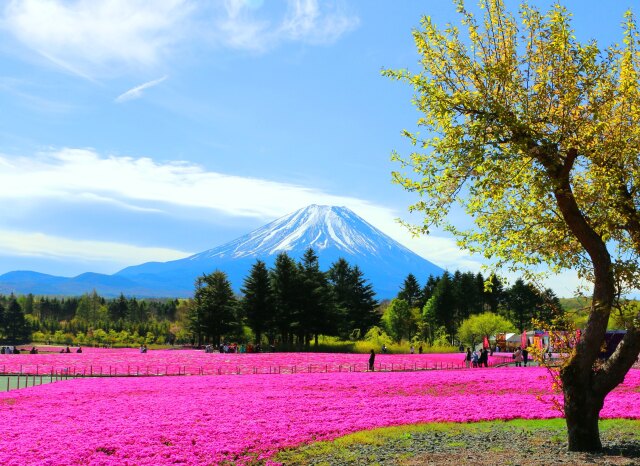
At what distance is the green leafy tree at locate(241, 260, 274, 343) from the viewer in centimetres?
9106

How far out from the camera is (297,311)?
291 feet

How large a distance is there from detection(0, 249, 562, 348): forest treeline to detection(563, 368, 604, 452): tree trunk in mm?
42884

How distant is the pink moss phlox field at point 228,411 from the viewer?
57.2 feet

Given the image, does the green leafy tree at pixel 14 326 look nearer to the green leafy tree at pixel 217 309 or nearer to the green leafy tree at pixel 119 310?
the green leafy tree at pixel 119 310

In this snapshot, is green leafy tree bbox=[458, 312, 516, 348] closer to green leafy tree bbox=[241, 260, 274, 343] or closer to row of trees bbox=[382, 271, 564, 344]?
row of trees bbox=[382, 271, 564, 344]

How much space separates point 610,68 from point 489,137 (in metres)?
3.95

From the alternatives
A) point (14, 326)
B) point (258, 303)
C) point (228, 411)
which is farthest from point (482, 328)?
point (14, 326)

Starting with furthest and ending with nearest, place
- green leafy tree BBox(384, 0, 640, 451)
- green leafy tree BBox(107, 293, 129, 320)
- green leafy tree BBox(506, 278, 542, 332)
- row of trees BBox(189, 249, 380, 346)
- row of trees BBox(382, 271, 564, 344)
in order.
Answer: green leafy tree BBox(107, 293, 129, 320) → green leafy tree BBox(506, 278, 542, 332) → row of trees BBox(382, 271, 564, 344) → row of trees BBox(189, 249, 380, 346) → green leafy tree BBox(384, 0, 640, 451)

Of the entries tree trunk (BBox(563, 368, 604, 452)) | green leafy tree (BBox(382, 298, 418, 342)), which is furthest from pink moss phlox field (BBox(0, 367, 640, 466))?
green leafy tree (BBox(382, 298, 418, 342))

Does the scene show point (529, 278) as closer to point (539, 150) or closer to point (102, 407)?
point (539, 150)

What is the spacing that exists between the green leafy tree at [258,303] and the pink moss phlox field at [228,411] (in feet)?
168

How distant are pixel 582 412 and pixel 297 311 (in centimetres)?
7485

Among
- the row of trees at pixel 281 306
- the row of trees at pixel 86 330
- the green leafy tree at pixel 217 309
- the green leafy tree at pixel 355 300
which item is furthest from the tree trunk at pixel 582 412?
the row of trees at pixel 86 330

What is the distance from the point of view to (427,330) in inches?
5118
